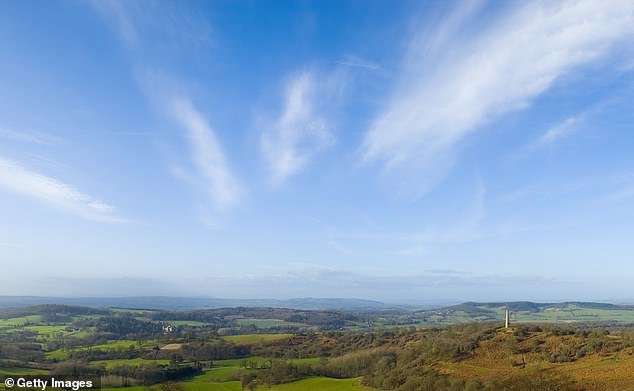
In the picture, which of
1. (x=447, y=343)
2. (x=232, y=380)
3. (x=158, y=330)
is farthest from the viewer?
(x=158, y=330)

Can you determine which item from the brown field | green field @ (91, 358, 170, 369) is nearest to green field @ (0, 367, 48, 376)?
green field @ (91, 358, 170, 369)

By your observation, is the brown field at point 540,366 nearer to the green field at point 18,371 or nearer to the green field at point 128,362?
the green field at point 18,371

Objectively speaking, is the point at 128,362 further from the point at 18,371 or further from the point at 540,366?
the point at 540,366

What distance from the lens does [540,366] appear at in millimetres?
49156

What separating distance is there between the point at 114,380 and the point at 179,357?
30.4 meters

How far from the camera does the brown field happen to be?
39125mm

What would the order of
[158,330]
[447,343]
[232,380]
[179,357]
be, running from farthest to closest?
[158,330], [179,357], [232,380], [447,343]

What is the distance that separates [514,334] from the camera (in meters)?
66.4

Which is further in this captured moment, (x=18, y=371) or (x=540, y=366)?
(x=18, y=371)

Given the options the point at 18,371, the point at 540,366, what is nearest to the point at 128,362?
the point at 18,371

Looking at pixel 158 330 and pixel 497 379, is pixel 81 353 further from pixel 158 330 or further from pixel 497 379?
pixel 497 379

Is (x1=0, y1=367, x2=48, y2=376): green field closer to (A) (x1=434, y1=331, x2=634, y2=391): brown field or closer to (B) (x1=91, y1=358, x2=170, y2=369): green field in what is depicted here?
(B) (x1=91, y1=358, x2=170, y2=369): green field

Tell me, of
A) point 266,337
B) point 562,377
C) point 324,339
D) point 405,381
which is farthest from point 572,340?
point 266,337

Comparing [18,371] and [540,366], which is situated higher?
[540,366]
